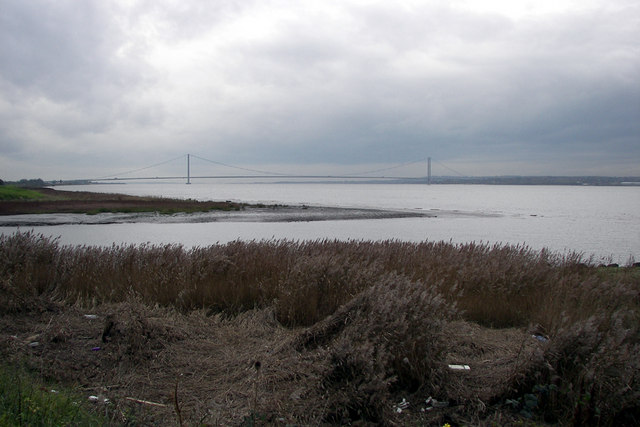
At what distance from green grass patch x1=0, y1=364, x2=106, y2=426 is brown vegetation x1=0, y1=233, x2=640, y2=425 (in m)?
0.34

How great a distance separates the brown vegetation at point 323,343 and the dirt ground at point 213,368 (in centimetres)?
2

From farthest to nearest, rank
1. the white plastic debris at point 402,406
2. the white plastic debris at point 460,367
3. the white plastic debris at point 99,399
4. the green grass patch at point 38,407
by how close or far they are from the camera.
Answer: the white plastic debris at point 460,367 < the white plastic debris at point 402,406 < the white plastic debris at point 99,399 < the green grass patch at point 38,407

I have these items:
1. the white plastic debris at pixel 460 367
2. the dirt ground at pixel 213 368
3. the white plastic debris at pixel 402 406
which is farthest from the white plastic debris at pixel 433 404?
the white plastic debris at pixel 460 367

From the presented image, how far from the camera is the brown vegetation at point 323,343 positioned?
14.7ft

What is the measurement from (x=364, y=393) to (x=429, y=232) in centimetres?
3111

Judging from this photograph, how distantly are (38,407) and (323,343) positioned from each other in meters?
2.79

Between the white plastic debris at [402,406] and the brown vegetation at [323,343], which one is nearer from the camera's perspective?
the brown vegetation at [323,343]

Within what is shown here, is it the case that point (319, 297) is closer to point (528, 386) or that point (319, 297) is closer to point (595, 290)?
point (528, 386)

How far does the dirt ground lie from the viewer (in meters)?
4.50

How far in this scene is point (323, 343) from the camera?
18.5ft

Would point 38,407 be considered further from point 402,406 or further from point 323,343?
point 402,406

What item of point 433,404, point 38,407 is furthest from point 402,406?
point 38,407

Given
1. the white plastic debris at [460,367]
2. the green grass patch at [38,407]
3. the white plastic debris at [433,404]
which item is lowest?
the white plastic debris at [433,404]

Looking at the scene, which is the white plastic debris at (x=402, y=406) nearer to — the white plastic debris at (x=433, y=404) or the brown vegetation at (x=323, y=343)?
the brown vegetation at (x=323, y=343)
